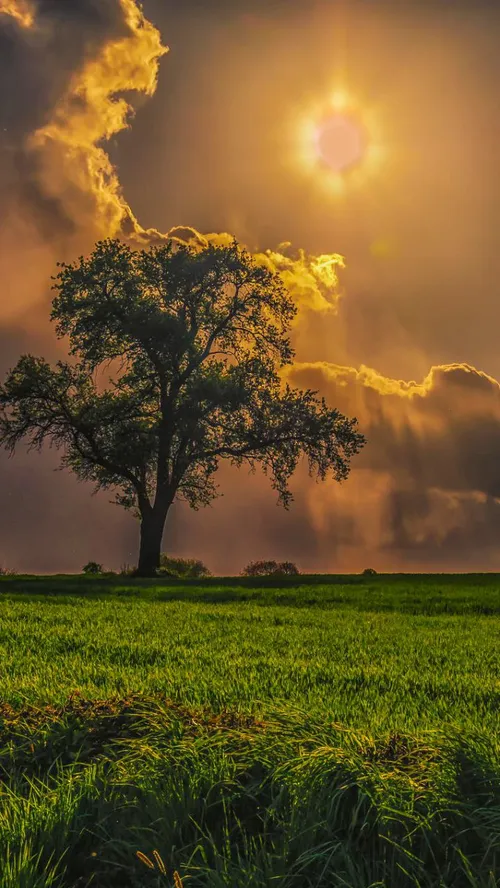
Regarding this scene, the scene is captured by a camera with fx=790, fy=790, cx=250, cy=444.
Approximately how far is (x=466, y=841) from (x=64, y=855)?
2.01 metres

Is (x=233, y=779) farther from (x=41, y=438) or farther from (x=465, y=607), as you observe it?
(x=41, y=438)

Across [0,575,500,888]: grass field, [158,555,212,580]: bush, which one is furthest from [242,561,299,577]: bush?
[0,575,500,888]: grass field

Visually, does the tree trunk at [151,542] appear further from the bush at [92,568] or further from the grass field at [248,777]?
the grass field at [248,777]

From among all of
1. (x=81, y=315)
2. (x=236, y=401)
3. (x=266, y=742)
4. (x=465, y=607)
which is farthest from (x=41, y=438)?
(x=266, y=742)

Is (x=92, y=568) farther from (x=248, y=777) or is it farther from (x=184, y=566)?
(x=248, y=777)

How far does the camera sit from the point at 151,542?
108 feet

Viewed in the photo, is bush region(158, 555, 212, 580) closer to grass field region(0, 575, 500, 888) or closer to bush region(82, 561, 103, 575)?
bush region(82, 561, 103, 575)

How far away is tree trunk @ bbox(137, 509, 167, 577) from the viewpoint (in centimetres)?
3300

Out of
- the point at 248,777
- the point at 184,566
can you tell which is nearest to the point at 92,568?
the point at 184,566

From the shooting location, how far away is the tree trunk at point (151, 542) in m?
33.0

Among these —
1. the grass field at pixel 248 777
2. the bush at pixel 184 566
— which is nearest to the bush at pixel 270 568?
the bush at pixel 184 566

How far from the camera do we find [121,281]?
1350 inches

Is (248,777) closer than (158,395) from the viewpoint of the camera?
Yes

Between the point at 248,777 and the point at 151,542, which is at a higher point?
the point at 151,542
